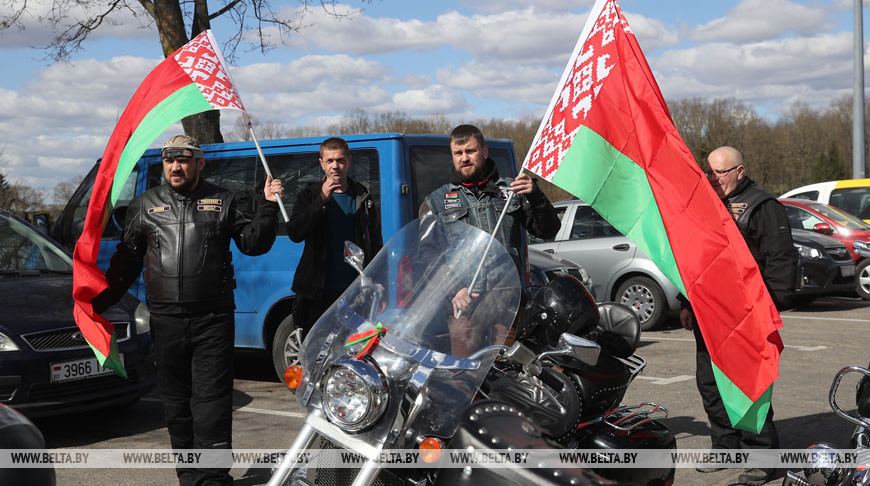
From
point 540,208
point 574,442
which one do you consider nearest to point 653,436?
point 574,442

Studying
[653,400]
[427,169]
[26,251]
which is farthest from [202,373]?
[653,400]

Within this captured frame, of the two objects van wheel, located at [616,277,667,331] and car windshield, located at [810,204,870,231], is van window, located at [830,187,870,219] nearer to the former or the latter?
car windshield, located at [810,204,870,231]

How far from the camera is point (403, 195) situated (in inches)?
266

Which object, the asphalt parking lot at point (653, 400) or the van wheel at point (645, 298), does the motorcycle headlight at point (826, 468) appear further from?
the van wheel at point (645, 298)

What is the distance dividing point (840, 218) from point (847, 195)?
2.38m

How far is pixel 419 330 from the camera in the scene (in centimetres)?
267

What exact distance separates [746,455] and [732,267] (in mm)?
1938

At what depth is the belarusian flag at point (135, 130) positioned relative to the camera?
456cm

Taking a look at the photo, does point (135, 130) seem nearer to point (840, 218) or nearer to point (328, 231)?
point (328, 231)

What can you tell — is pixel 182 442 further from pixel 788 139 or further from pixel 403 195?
pixel 788 139

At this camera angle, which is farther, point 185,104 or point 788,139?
point 788,139

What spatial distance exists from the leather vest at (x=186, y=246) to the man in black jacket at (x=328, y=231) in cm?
53

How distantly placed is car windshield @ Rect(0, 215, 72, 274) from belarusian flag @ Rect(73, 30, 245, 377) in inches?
93.0

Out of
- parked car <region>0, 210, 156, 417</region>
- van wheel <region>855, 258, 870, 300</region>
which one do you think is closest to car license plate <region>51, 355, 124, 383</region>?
parked car <region>0, 210, 156, 417</region>
